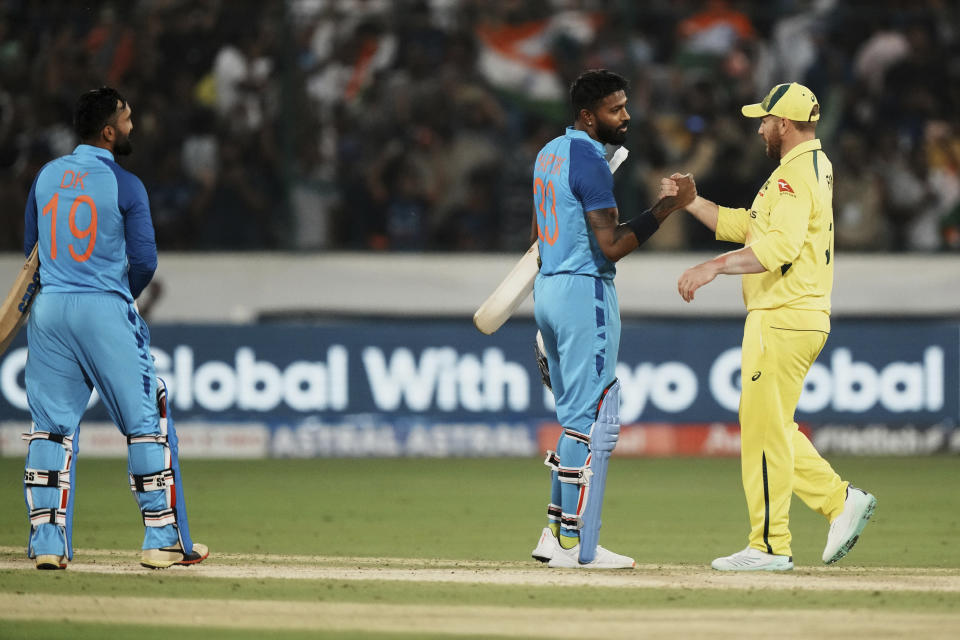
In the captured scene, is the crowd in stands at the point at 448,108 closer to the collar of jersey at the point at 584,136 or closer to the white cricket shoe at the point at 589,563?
the collar of jersey at the point at 584,136

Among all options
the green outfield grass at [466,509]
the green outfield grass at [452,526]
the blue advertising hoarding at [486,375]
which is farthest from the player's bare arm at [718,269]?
the blue advertising hoarding at [486,375]

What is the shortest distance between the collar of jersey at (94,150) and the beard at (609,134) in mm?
2356

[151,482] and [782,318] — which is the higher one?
[782,318]

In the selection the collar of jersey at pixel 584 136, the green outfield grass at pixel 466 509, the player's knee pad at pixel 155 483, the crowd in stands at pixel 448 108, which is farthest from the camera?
the crowd in stands at pixel 448 108

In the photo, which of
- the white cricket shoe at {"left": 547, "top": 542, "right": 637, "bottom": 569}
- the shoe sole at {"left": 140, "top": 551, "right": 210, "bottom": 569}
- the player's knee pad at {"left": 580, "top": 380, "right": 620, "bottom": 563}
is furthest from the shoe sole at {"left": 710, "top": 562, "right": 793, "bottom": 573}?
the shoe sole at {"left": 140, "top": 551, "right": 210, "bottom": 569}

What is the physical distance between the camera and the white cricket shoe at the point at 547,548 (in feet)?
24.1

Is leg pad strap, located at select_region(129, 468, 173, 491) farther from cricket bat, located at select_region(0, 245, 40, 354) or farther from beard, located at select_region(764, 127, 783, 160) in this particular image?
beard, located at select_region(764, 127, 783, 160)

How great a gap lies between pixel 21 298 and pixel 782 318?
3658 millimetres

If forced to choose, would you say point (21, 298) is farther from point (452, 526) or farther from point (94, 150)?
point (452, 526)

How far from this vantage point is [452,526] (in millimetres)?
9617

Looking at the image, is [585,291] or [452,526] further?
[452,526]

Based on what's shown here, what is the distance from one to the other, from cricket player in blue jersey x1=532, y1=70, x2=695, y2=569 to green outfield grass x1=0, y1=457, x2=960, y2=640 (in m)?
0.58

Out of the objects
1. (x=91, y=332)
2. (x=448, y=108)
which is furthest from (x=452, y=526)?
(x=448, y=108)

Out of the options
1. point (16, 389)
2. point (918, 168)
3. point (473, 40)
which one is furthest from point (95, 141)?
point (918, 168)
